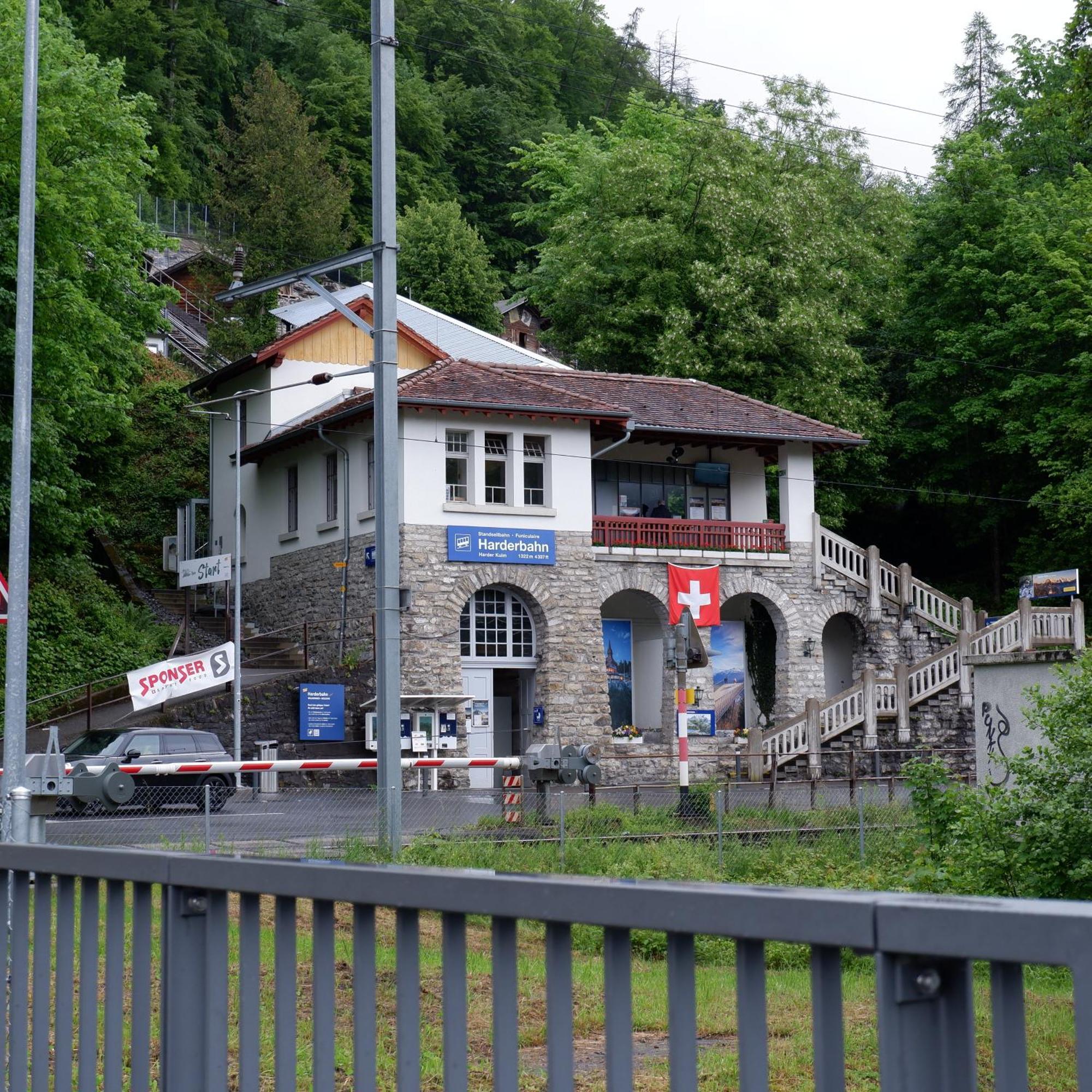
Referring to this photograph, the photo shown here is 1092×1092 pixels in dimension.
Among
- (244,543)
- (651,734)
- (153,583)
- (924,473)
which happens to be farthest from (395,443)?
(924,473)

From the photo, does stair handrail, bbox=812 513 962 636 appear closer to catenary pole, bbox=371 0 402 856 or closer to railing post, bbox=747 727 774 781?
railing post, bbox=747 727 774 781

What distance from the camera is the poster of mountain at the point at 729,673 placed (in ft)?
136

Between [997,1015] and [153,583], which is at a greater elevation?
[153,583]

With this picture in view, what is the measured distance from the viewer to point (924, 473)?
5253 cm

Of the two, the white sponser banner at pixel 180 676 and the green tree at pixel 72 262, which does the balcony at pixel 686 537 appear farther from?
the white sponser banner at pixel 180 676

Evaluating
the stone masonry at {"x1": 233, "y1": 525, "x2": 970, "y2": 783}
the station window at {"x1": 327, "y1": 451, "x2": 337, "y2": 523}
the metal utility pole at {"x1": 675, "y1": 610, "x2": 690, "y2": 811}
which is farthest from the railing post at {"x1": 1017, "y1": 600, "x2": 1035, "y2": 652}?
the station window at {"x1": 327, "y1": 451, "x2": 337, "y2": 523}

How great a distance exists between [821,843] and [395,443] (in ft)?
Answer: 24.1

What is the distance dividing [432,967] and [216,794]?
18806 mm

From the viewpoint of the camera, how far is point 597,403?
128ft

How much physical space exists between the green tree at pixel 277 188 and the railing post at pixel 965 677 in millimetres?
34651

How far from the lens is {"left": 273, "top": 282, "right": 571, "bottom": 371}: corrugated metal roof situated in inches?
1980

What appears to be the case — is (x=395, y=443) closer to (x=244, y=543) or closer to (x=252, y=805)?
(x=252, y=805)

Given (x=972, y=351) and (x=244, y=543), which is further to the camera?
(x=972, y=351)

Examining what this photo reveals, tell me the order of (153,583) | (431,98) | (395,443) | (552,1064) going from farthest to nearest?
(431,98) < (153,583) < (395,443) < (552,1064)
